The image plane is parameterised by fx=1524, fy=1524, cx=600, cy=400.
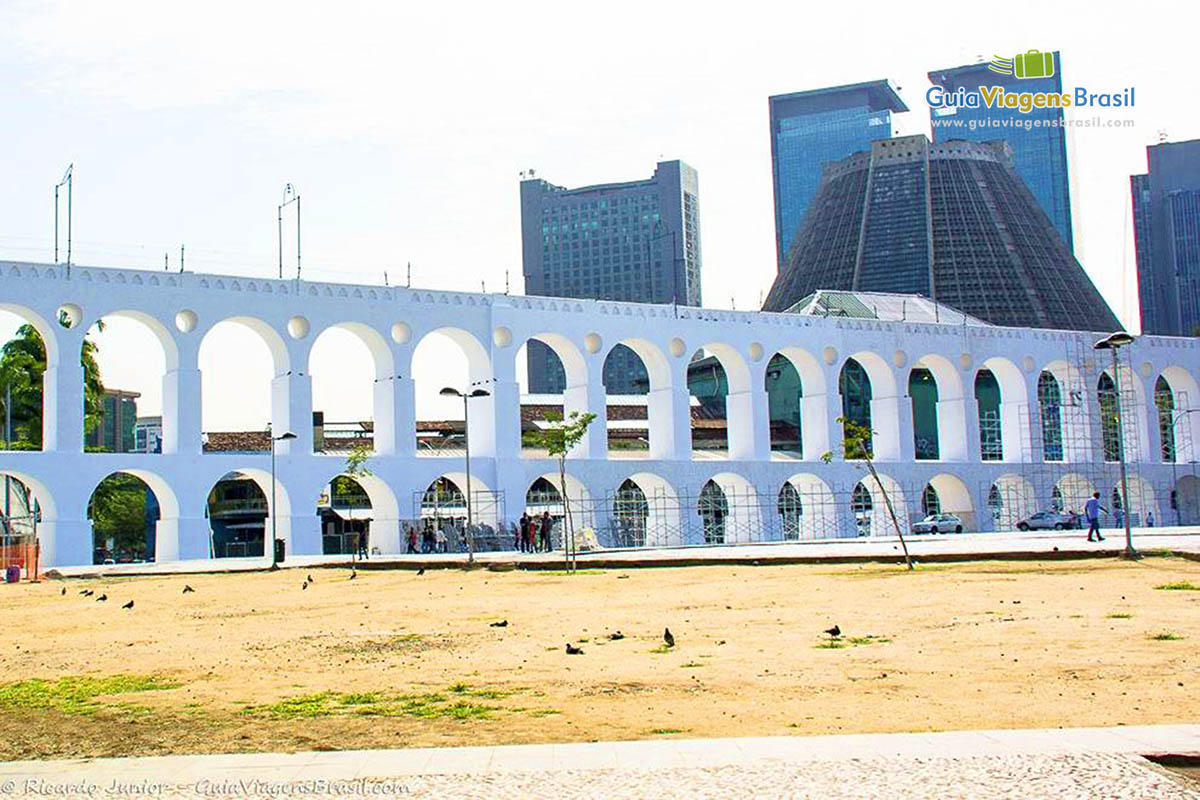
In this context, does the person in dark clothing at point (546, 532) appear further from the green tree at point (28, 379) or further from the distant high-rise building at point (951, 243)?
the distant high-rise building at point (951, 243)

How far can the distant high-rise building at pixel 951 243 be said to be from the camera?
325 feet

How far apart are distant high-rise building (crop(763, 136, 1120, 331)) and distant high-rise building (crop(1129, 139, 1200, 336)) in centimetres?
5256

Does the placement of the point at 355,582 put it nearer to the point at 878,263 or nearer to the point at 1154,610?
the point at 1154,610

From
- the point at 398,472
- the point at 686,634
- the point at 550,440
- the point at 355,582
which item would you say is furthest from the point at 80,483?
the point at 686,634

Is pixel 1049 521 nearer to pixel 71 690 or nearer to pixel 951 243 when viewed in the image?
pixel 71 690

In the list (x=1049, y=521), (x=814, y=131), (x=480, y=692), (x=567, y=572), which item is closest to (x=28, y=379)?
(x=567, y=572)

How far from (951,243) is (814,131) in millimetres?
84293

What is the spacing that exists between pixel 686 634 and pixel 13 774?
858 centimetres

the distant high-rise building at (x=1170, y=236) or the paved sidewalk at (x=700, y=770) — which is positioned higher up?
the distant high-rise building at (x=1170, y=236)

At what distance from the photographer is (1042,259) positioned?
102 metres

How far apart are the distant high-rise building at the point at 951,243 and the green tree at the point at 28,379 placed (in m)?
59.0

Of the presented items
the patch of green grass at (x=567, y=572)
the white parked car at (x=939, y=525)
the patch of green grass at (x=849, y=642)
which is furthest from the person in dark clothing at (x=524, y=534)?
the patch of green grass at (x=849, y=642)

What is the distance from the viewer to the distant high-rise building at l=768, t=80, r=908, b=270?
583ft

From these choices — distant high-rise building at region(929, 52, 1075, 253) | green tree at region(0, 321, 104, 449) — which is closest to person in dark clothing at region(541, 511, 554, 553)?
green tree at region(0, 321, 104, 449)
